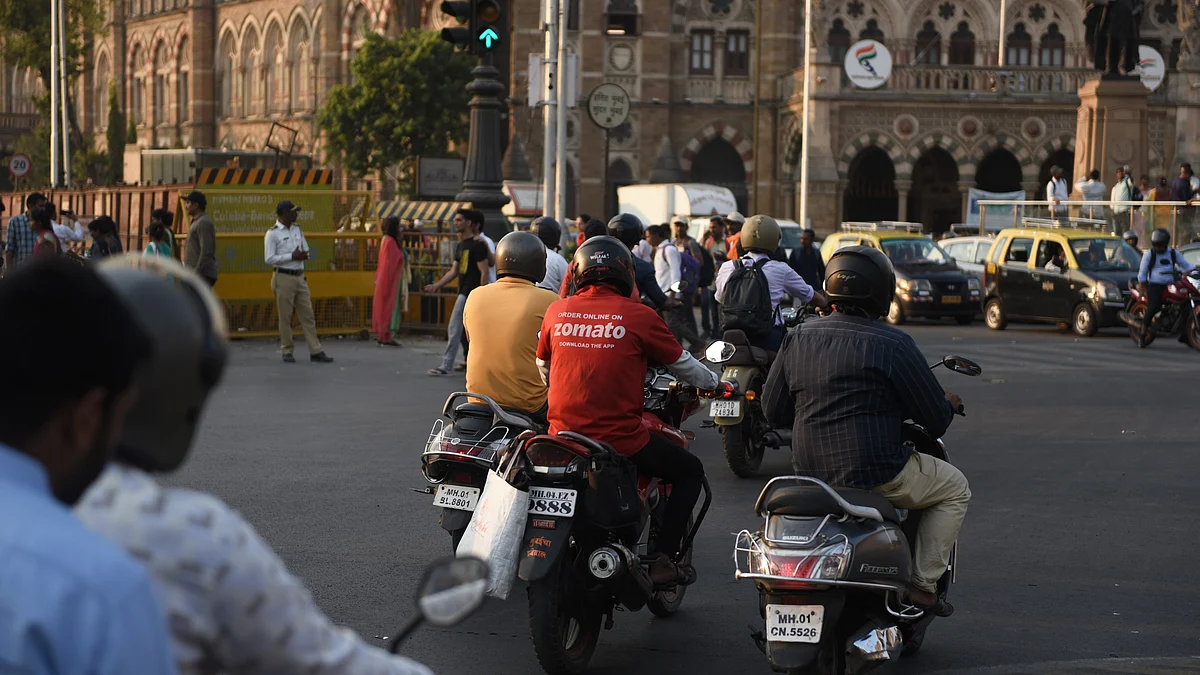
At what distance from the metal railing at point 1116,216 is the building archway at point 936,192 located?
19.8 m

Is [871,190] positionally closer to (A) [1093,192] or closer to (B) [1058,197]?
(B) [1058,197]

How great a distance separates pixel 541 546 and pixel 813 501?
3.22ft

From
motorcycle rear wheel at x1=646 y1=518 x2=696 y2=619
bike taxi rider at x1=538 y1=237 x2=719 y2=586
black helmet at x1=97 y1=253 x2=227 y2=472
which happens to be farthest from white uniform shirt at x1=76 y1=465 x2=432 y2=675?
motorcycle rear wheel at x1=646 y1=518 x2=696 y2=619

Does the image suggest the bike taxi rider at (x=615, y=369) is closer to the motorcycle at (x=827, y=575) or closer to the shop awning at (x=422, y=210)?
the motorcycle at (x=827, y=575)

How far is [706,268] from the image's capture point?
23.3 m

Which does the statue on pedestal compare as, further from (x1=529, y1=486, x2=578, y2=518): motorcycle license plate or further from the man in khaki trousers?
(x1=529, y1=486, x2=578, y2=518): motorcycle license plate

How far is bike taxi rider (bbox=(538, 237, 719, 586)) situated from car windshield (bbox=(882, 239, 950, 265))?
70.1ft

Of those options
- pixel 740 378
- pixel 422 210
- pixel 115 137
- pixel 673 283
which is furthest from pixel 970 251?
pixel 115 137

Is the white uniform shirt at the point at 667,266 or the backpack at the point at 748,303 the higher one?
the backpack at the point at 748,303

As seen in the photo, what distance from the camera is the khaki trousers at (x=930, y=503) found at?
17.6ft

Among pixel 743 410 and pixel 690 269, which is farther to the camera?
pixel 690 269

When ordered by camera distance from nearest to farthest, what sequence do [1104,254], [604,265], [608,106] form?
[604,265]
[1104,254]
[608,106]

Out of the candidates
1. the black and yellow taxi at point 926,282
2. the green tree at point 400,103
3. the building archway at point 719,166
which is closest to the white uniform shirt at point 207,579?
the black and yellow taxi at point 926,282

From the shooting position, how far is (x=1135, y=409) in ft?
46.9
